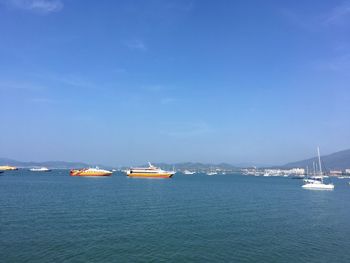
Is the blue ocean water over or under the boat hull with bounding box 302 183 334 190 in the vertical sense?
under

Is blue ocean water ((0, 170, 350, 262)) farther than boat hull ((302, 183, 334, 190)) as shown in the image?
No

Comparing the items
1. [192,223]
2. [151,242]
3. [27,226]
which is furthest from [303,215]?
[27,226]

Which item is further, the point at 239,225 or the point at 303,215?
the point at 303,215

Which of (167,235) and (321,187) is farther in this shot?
(321,187)

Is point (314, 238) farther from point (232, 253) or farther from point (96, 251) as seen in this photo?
point (96, 251)

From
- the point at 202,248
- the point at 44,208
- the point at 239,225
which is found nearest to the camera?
the point at 202,248

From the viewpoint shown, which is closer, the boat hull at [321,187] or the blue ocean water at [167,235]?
the blue ocean water at [167,235]

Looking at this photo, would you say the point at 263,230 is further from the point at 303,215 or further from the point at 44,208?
the point at 44,208

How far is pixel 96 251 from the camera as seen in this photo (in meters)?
23.4

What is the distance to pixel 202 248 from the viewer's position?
82.0 ft

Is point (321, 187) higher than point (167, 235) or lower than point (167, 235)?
higher

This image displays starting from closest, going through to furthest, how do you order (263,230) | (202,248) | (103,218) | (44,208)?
1. (202,248)
2. (263,230)
3. (103,218)
4. (44,208)

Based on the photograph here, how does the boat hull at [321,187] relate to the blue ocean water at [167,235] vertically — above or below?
above

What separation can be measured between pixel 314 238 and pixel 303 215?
49.8 feet
